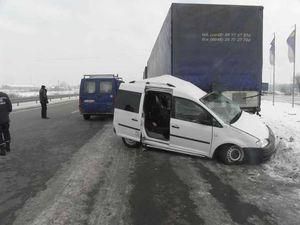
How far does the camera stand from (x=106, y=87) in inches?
672

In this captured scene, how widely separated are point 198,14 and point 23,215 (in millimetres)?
7441

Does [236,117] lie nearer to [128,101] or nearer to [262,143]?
[262,143]

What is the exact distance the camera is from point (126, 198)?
5398 mm

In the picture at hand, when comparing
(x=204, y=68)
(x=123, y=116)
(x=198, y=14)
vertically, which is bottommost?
(x=123, y=116)

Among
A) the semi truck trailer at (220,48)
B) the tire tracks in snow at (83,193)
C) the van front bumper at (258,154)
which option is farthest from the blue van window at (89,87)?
the van front bumper at (258,154)

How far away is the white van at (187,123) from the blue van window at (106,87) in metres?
7.22

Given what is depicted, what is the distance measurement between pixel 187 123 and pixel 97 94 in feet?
30.9

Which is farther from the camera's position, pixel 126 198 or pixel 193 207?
pixel 126 198

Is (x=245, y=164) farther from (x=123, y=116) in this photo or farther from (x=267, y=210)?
(x=123, y=116)

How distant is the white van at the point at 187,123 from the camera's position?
7.68 metres

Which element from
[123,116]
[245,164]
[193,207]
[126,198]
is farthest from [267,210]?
[123,116]

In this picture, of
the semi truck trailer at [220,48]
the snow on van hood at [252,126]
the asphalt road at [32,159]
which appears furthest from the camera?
the semi truck trailer at [220,48]

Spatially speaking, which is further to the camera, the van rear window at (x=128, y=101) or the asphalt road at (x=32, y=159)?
the van rear window at (x=128, y=101)

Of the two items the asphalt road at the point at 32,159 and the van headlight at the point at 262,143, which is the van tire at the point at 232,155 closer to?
the van headlight at the point at 262,143
